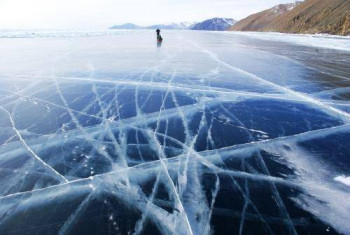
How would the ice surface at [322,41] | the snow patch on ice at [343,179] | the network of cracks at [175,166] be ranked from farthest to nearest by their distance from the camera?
the ice surface at [322,41]
the snow patch on ice at [343,179]
the network of cracks at [175,166]

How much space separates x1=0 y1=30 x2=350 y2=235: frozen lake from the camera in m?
2.96

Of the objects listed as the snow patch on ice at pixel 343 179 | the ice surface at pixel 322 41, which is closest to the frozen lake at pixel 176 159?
the snow patch on ice at pixel 343 179

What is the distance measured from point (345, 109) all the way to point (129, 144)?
437 centimetres

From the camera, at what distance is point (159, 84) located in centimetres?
848

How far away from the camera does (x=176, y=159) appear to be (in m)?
4.12

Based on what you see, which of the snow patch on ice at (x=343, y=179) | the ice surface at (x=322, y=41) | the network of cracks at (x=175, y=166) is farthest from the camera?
the ice surface at (x=322, y=41)

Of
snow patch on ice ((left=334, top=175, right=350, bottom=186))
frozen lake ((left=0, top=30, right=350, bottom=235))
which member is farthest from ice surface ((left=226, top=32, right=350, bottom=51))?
snow patch on ice ((left=334, top=175, right=350, bottom=186))

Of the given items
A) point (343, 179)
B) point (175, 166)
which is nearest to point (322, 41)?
point (343, 179)

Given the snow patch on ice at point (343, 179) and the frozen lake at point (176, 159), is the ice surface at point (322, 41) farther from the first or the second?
the snow patch on ice at point (343, 179)

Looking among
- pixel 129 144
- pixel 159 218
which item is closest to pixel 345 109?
pixel 129 144

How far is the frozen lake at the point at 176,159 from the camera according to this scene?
296 cm

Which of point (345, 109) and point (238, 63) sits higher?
point (345, 109)

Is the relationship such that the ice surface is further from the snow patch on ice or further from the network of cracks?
the snow patch on ice

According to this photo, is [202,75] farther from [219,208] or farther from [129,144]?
[219,208]
